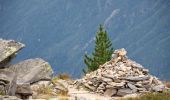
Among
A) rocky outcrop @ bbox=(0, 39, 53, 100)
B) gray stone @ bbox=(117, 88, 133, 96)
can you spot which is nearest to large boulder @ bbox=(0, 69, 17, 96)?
rocky outcrop @ bbox=(0, 39, 53, 100)

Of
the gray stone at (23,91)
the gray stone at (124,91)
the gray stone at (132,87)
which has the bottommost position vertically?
the gray stone at (23,91)

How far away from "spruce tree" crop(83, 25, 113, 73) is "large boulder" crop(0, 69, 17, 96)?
1928 inches

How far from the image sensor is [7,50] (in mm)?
32750

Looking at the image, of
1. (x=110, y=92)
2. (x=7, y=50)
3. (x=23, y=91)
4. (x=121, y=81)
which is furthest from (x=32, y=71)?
(x=121, y=81)

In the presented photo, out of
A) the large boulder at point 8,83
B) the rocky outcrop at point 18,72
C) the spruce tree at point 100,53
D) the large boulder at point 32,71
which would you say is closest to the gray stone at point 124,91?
the rocky outcrop at point 18,72

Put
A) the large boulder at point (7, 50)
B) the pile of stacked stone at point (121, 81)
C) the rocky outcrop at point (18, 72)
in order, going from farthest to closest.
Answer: the pile of stacked stone at point (121, 81)
the large boulder at point (7, 50)
the rocky outcrop at point (18, 72)

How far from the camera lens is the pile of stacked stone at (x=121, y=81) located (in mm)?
43031

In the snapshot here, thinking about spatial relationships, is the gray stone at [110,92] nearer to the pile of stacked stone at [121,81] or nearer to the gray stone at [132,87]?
the pile of stacked stone at [121,81]

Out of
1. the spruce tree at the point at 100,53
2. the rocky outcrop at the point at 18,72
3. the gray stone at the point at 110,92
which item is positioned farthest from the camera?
the spruce tree at the point at 100,53

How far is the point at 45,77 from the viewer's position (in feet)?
124

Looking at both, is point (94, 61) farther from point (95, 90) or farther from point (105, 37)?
point (95, 90)

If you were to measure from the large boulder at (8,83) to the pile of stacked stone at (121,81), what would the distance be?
13343 mm

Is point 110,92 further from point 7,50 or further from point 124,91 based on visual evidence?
point 7,50

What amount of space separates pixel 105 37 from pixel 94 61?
5127mm
